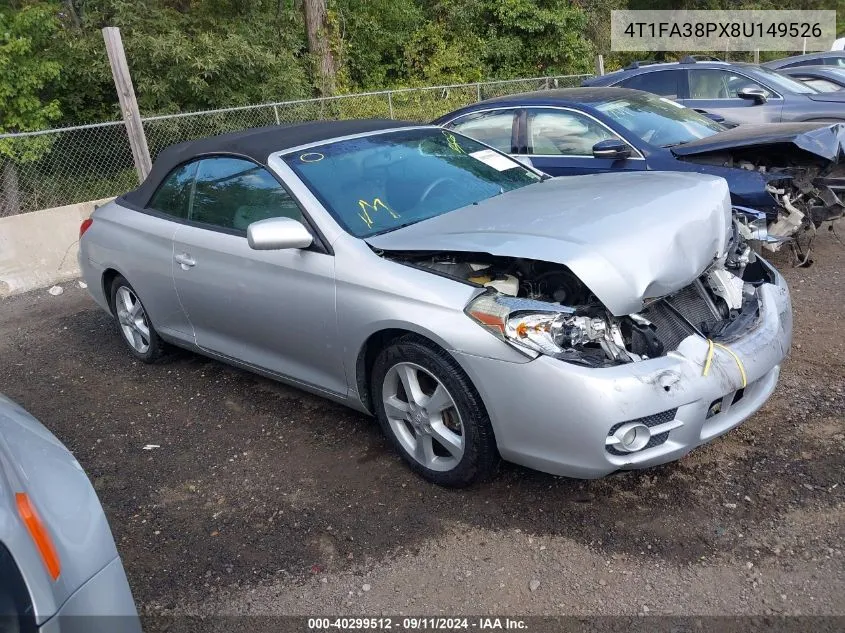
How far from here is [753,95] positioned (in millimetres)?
9469

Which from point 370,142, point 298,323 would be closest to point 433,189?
point 370,142

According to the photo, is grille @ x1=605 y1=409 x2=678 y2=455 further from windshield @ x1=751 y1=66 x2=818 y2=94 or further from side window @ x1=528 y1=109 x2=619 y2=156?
windshield @ x1=751 y1=66 x2=818 y2=94

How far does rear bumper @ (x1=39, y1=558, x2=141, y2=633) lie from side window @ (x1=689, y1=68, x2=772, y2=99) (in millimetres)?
9988

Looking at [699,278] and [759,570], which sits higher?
[699,278]

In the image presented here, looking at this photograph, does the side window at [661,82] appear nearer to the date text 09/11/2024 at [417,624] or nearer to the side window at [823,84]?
the side window at [823,84]

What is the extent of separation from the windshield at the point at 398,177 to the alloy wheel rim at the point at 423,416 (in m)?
0.76

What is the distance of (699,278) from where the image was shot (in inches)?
143

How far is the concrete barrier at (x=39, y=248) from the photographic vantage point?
793cm

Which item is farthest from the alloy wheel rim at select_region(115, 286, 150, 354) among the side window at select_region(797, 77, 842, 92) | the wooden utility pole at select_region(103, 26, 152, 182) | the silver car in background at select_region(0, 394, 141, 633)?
the side window at select_region(797, 77, 842, 92)

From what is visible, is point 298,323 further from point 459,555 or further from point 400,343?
point 459,555

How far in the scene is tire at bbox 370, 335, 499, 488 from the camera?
3236mm

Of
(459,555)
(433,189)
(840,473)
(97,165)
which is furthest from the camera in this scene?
(97,165)

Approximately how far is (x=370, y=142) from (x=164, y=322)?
1858 millimetres

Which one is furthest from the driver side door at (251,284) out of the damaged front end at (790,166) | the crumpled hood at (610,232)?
the damaged front end at (790,166)
